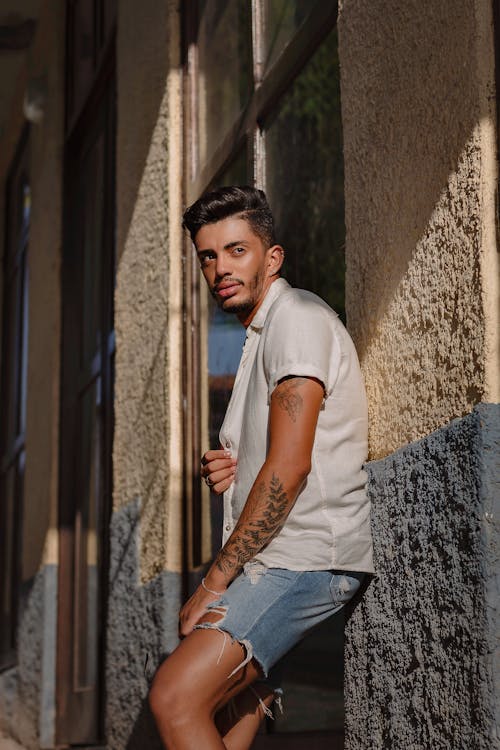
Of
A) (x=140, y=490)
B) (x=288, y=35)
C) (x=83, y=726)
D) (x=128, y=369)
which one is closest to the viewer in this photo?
(x=288, y=35)

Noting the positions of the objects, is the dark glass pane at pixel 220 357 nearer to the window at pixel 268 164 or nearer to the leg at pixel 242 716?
the window at pixel 268 164

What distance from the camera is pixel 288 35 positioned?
13.0 feet

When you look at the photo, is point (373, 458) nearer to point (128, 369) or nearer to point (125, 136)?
point (128, 369)

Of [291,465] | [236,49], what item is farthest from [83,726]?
[291,465]

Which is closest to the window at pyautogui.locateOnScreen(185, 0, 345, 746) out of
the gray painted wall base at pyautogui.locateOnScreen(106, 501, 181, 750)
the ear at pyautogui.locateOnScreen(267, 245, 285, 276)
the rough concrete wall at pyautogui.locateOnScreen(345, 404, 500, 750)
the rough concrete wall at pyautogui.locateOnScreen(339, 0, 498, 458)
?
the gray painted wall base at pyautogui.locateOnScreen(106, 501, 181, 750)

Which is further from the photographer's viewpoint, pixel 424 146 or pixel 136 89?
pixel 136 89

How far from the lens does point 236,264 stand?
308 cm

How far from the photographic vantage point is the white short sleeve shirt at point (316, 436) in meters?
2.73

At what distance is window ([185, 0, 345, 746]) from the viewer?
4082mm

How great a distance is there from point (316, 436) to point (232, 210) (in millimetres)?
688

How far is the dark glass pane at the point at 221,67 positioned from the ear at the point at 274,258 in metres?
1.40

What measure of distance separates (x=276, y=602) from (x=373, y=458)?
0.46 metres

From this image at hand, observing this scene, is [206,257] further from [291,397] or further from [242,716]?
[242,716]

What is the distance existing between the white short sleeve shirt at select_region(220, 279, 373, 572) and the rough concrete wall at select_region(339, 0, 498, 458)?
0.09 meters
